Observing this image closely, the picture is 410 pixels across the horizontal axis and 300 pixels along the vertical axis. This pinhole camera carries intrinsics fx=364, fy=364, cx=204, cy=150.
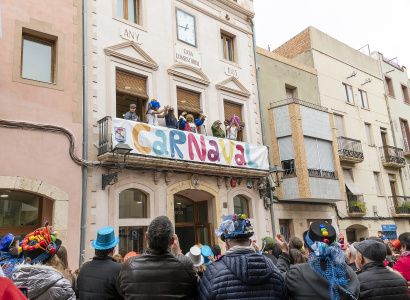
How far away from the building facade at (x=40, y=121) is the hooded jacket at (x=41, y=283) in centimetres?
622

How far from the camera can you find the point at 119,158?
9883 millimetres

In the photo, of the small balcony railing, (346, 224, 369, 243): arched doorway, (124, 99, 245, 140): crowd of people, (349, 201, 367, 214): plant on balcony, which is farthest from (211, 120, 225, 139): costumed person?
the small balcony railing

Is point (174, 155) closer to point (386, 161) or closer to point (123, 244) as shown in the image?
point (123, 244)

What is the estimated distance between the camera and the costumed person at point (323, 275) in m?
3.10

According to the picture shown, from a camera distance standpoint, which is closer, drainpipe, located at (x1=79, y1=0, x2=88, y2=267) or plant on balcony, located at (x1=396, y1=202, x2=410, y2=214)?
drainpipe, located at (x1=79, y1=0, x2=88, y2=267)

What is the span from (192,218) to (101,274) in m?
9.78

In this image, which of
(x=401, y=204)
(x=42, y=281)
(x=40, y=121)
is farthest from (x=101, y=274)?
(x=401, y=204)

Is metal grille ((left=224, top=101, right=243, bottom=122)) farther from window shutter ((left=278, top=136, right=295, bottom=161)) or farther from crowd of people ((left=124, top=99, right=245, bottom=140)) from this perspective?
window shutter ((left=278, top=136, right=295, bottom=161))

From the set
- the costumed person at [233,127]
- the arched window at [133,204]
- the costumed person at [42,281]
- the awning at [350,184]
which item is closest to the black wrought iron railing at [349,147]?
the awning at [350,184]

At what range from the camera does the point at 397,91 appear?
1025 inches

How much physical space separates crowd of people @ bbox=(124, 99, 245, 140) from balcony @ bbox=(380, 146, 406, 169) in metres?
12.1

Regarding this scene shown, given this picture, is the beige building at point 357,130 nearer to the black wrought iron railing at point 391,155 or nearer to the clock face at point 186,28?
the black wrought iron railing at point 391,155

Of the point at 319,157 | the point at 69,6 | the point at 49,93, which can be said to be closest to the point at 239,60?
the point at 319,157

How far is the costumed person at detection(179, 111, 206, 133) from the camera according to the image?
11930 millimetres
